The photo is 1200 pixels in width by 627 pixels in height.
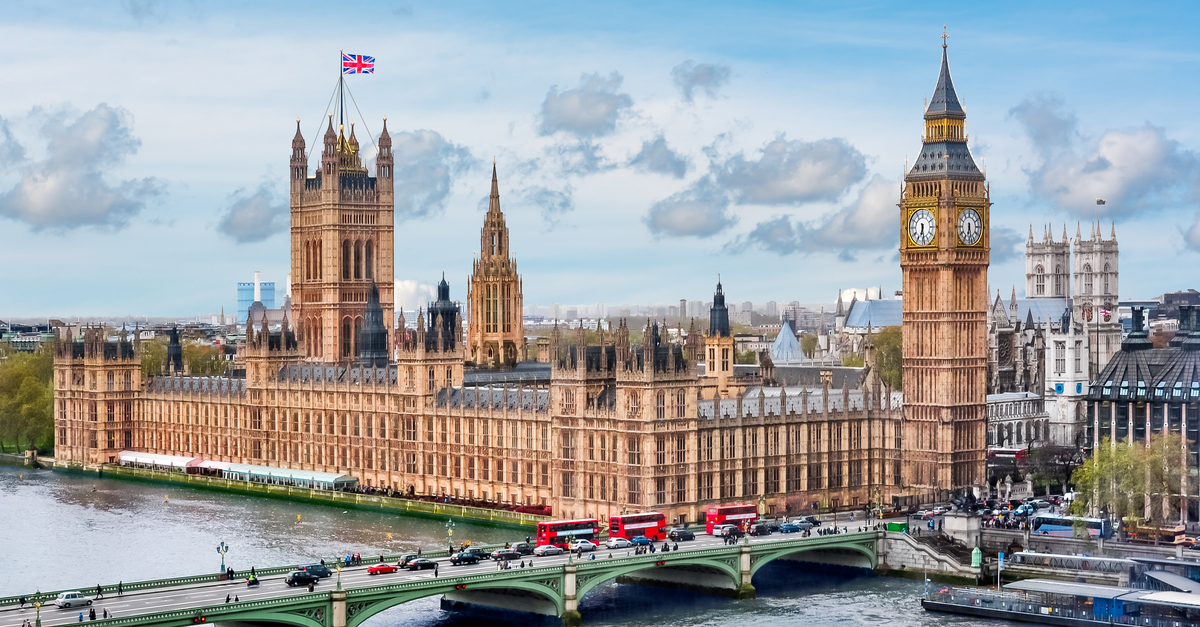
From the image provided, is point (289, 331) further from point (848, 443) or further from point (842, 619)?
point (842, 619)

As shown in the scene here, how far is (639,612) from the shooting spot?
102 metres

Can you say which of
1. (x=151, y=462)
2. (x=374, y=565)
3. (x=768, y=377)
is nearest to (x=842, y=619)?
(x=374, y=565)

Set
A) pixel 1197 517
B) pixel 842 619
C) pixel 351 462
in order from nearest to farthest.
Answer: pixel 842 619
pixel 1197 517
pixel 351 462

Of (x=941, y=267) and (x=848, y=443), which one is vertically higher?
(x=941, y=267)

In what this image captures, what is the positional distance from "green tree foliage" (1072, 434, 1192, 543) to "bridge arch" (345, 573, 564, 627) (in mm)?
36938

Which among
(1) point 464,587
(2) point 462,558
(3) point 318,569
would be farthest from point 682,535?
(3) point 318,569

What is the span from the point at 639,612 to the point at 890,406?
41664mm

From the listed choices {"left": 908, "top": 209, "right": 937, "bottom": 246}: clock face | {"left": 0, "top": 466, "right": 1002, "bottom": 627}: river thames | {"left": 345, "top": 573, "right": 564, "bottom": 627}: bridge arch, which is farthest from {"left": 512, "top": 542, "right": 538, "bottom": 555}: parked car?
{"left": 908, "top": 209, "right": 937, "bottom": 246}: clock face

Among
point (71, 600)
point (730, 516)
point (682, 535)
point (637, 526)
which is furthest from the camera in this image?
point (730, 516)

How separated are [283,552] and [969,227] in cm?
5441

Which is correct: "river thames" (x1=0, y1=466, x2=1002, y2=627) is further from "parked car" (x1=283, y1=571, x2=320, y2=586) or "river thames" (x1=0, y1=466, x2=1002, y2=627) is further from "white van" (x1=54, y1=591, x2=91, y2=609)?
"white van" (x1=54, y1=591, x2=91, y2=609)

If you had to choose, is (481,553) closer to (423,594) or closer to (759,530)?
(423,594)

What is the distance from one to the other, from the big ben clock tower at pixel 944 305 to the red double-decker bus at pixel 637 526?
28475mm

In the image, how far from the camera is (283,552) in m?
118
